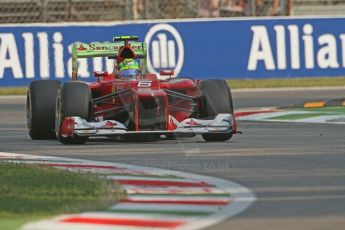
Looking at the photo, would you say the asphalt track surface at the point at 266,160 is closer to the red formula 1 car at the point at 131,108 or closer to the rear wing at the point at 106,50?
the red formula 1 car at the point at 131,108

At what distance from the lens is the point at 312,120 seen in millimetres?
17359

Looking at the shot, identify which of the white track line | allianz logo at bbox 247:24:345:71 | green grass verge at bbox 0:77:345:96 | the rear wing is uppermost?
the rear wing

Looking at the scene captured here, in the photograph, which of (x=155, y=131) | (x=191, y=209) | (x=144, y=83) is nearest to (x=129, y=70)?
(x=144, y=83)

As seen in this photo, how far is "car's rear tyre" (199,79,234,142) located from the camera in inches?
541

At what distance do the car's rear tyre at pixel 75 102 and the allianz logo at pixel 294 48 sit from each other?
11674 mm

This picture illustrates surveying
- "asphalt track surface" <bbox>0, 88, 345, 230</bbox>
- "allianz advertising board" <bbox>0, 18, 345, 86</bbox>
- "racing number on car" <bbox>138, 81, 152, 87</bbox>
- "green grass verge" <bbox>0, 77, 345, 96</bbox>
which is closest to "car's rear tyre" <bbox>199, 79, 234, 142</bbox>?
"asphalt track surface" <bbox>0, 88, 345, 230</bbox>

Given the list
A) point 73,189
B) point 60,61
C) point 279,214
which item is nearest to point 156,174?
point 73,189

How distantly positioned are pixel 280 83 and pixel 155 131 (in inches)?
489

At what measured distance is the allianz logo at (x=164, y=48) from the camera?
80.2ft

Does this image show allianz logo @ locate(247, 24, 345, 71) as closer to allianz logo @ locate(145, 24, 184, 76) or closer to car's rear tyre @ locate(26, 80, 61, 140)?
allianz logo @ locate(145, 24, 184, 76)

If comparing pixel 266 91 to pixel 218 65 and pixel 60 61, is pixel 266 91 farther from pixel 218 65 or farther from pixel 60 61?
pixel 60 61

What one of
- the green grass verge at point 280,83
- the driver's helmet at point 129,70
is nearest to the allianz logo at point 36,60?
the green grass verge at point 280,83

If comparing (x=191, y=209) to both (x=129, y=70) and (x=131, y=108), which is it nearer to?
(x=131, y=108)

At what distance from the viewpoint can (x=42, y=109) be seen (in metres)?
14.6
